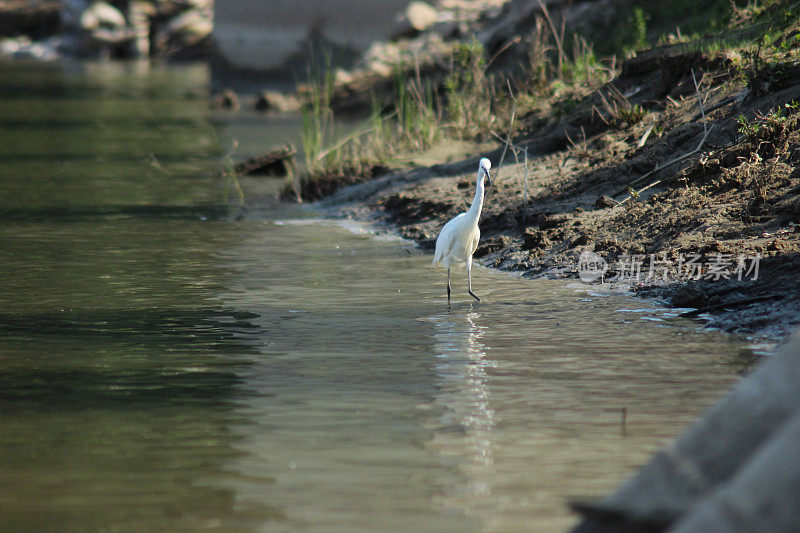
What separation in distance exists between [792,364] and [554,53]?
16.7 m

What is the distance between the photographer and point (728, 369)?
21.1 ft

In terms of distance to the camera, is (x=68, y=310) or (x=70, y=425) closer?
(x=70, y=425)

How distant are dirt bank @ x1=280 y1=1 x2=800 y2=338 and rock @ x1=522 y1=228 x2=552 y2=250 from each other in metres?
0.02

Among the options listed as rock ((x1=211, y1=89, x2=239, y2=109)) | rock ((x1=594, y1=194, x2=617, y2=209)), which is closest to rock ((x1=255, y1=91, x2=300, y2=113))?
rock ((x1=211, y1=89, x2=239, y2=109))

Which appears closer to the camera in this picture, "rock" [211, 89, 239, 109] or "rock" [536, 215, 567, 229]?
"rock" [536, 215, 567, 229]

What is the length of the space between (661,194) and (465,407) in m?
5.36

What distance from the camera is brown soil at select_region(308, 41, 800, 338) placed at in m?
8.38

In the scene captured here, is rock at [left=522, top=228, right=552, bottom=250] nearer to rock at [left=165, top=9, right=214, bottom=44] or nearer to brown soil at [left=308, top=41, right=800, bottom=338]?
brown soil at [left=308, top=41, right=800, bottom=338]

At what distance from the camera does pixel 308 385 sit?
6.24m

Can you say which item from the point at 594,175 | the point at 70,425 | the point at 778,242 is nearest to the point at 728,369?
the point at 778,242

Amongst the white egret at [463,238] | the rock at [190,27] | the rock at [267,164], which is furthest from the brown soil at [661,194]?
the rock at [190,27]

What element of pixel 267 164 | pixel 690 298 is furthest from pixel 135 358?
pixel 267 164

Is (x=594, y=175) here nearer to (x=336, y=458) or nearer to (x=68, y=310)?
(x=68, y=310)

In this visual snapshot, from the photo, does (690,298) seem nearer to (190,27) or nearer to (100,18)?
(190,27)
